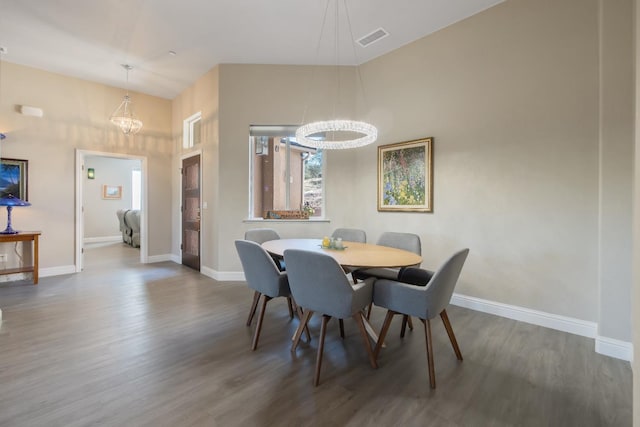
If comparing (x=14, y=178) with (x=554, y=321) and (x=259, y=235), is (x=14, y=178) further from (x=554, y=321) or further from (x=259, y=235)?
(x=554, y=321)

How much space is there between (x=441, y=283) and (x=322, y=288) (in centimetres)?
78

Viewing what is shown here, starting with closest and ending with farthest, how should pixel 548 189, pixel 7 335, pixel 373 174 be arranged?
pixel 7 335
pixel 548 189
pixel 373 174

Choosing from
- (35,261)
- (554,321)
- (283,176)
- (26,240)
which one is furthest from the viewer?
(283,176)

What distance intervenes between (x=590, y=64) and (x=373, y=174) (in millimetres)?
2414

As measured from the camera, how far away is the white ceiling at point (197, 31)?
3.10m

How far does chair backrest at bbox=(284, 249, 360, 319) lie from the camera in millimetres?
1826

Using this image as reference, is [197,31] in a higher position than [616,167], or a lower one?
higher

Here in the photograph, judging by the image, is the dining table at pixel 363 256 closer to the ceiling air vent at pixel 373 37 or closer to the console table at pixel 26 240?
the ceiling air vent at pixel 373 37

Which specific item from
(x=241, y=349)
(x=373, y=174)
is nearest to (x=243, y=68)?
(x=373, y=174)

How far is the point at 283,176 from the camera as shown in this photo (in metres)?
4.74

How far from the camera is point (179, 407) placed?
5.41 ft

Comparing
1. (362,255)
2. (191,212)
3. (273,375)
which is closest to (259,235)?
(362,255)

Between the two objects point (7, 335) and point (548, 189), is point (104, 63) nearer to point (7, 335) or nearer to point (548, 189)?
point (7, 335)

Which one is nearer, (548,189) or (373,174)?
(548,189)
